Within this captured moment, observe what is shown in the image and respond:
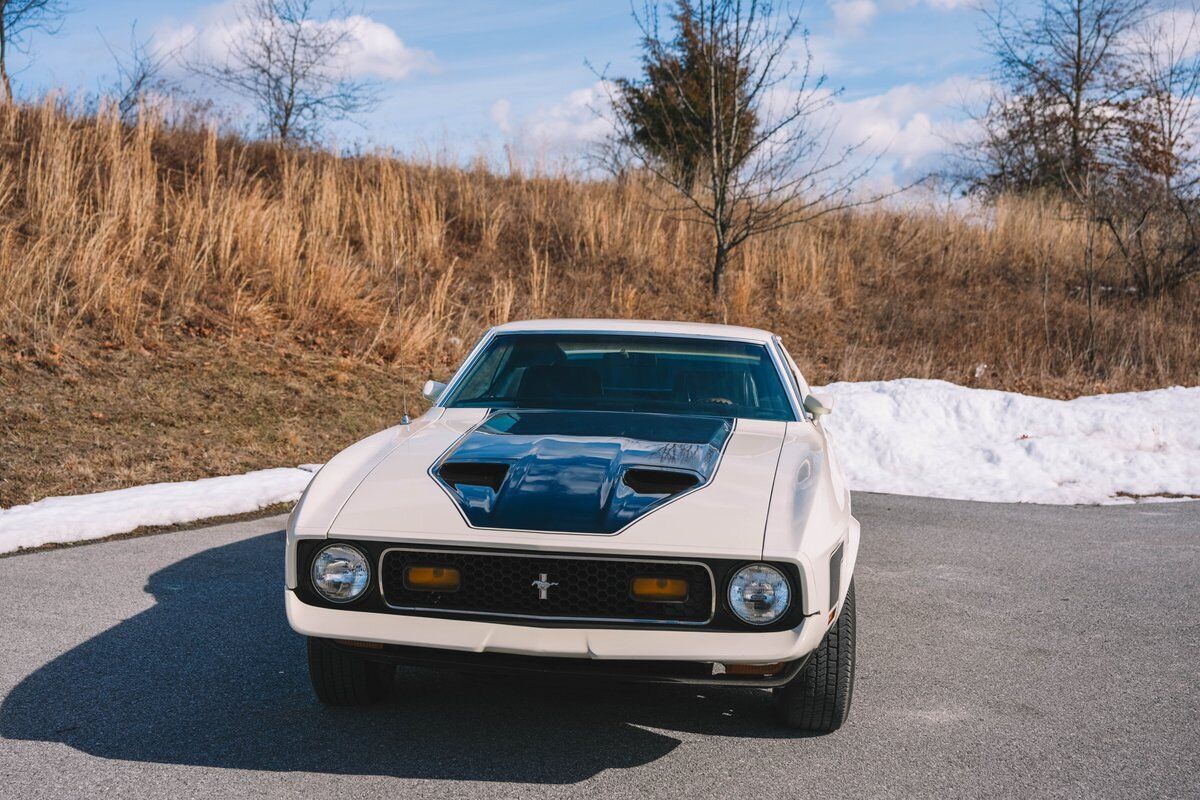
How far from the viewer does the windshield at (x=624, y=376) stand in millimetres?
4637

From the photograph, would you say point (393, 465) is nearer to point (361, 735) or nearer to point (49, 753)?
point (361, 735)

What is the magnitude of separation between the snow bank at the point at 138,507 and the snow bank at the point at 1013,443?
5.13m

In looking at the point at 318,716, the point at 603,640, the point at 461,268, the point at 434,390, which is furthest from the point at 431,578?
the point at 461,268

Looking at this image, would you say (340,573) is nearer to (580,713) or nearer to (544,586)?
(544,586)

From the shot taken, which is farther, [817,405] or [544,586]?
[817,405]

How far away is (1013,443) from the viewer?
10.7 meters

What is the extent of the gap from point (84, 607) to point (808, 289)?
15.4 meters

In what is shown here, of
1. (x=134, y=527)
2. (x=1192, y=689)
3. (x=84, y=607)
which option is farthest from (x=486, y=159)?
(x=1192, y=689)

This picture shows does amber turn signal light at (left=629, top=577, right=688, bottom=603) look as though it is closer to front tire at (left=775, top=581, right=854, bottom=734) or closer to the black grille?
the black grille

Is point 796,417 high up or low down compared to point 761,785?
up

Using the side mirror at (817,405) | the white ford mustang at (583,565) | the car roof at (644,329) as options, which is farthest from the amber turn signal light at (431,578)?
the side mirror at (817,405)

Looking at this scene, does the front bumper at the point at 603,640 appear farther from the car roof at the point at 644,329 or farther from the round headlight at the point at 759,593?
the car roof at the point at 644,329

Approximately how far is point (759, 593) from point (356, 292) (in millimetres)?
11661

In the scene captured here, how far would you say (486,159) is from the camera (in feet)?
67.3
